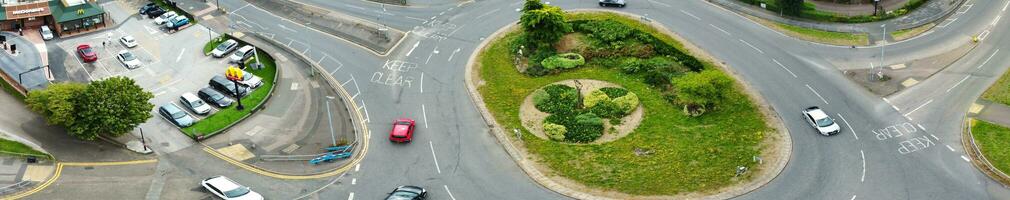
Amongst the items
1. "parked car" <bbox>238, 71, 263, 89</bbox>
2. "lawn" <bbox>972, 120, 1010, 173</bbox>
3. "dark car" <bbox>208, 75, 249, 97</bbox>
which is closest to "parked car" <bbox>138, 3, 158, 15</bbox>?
"dark car" <bbox>208, 75, 249, 97</bbox>

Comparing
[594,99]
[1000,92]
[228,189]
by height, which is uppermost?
[594,99]

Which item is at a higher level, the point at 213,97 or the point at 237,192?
the point at 213,97

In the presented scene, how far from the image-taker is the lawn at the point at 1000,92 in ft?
315

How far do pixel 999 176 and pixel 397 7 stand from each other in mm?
74477

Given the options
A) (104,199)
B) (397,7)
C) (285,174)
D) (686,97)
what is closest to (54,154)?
(104,199)

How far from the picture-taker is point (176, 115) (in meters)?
96.8

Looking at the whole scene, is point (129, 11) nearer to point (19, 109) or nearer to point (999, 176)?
point (19, 109)

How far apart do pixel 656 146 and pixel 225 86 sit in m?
47.4

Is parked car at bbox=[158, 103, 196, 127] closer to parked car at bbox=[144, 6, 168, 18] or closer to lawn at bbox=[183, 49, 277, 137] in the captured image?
lawn at bbox=[183, 49, 277, 137]

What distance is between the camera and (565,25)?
10988cm

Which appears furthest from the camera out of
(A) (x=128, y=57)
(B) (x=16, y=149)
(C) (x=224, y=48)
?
(C) (x=224, y=48)

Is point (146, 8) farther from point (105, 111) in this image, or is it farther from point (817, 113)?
point (817, 113)

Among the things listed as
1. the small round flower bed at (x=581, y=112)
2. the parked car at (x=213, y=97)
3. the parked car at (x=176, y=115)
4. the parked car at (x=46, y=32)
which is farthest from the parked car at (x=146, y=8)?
the small round flower bed at (x=581, y=112)

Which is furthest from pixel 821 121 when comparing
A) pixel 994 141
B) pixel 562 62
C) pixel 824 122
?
pixel 562 62
